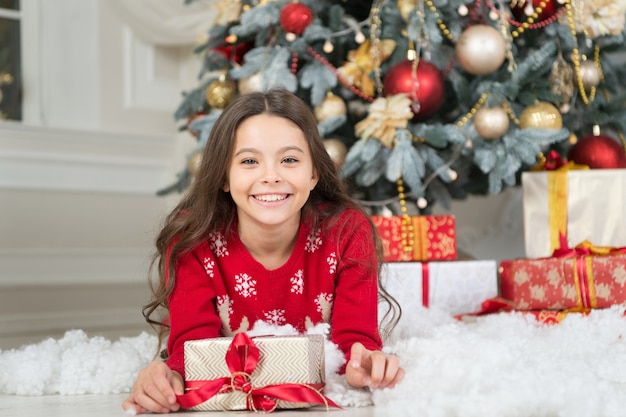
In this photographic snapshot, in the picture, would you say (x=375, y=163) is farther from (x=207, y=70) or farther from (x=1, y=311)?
→ (x=1, y=311)

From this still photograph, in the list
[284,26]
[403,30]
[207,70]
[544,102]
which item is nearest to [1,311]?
[207,70]

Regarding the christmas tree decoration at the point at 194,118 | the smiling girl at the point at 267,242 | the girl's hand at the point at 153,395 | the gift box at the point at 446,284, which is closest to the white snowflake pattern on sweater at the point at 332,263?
the smiling girl at the point at 267,242

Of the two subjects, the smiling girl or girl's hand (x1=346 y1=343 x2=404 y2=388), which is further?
the smiling girl

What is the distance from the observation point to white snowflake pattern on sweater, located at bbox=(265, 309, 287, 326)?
1.69 metres

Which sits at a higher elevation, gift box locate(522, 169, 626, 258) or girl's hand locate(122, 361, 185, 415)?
gift box locate(522, 169, 626, 258)

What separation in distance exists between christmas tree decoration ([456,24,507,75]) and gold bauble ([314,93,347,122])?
35 cm

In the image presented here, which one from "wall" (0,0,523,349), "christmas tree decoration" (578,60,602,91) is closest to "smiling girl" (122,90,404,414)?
"christmas tree decoration" (578,60,602,91)

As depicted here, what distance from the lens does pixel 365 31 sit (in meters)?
2.56

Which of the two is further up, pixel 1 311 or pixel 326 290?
pixel 326 290

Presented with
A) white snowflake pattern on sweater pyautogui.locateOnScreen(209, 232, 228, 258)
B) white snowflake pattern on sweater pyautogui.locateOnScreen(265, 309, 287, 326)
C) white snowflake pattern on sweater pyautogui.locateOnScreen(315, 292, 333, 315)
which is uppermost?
white snowflake pattern on sweater pyautogui.locateOnScreen(209, 232, 228, 258)

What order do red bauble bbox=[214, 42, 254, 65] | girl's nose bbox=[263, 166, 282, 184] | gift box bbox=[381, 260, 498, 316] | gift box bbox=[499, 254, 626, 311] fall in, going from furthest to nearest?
red bauble bbox=[214, 42, 254, 65], gift box bbox=[381, 260, 498, 316], gift box bbox=[499, 254, 626, 311], girl's nose bbox=[263, 166, 282, 184]

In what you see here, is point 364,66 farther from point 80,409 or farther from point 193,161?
point 80,409

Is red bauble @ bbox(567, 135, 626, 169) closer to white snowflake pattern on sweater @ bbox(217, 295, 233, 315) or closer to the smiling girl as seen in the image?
the smiling girl

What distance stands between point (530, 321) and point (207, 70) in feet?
4.12
